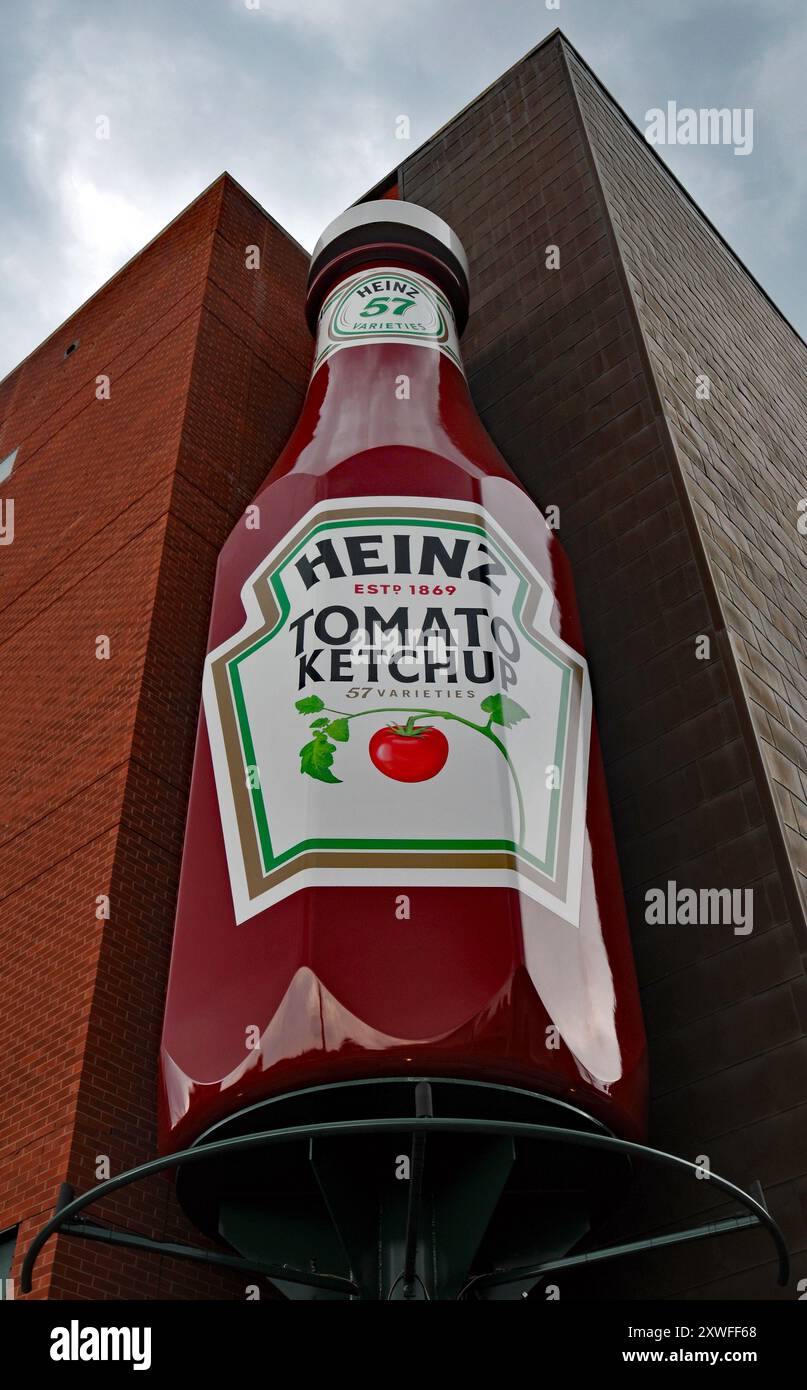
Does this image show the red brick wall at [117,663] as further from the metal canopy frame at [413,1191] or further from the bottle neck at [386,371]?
the bottle neck at [386,371]

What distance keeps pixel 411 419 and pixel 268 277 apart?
19.6ft

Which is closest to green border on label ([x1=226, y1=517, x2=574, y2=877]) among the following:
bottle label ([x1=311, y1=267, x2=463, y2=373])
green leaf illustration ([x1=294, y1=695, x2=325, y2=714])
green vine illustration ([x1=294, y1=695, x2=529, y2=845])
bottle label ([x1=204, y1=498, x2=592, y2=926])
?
bottle label ([x1=204, y1=498, x2=592, y2=926])

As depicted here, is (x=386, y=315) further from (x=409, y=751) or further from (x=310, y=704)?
(x=409, y=751)

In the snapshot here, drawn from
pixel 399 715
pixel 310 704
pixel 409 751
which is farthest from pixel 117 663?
pixel 409 751

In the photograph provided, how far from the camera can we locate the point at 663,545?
10.9 metres

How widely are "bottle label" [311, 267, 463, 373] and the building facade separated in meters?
1.49

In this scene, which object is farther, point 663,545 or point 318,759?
point 663,545

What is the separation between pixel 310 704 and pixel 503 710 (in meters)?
1.23

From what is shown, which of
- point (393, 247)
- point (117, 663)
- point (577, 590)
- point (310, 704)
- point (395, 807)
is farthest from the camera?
point (393, 247)

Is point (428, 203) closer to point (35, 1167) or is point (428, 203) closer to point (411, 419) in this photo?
point (411, 419)

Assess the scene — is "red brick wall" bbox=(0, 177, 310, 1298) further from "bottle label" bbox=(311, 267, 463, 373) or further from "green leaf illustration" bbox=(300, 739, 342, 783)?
"green leaf illustration" bbox=(300, 739, 342, 783)

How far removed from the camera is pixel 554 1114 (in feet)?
24.2

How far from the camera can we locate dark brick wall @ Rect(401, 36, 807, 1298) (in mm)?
8172

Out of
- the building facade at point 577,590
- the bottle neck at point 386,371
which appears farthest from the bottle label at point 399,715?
the building facade at point 577,590
